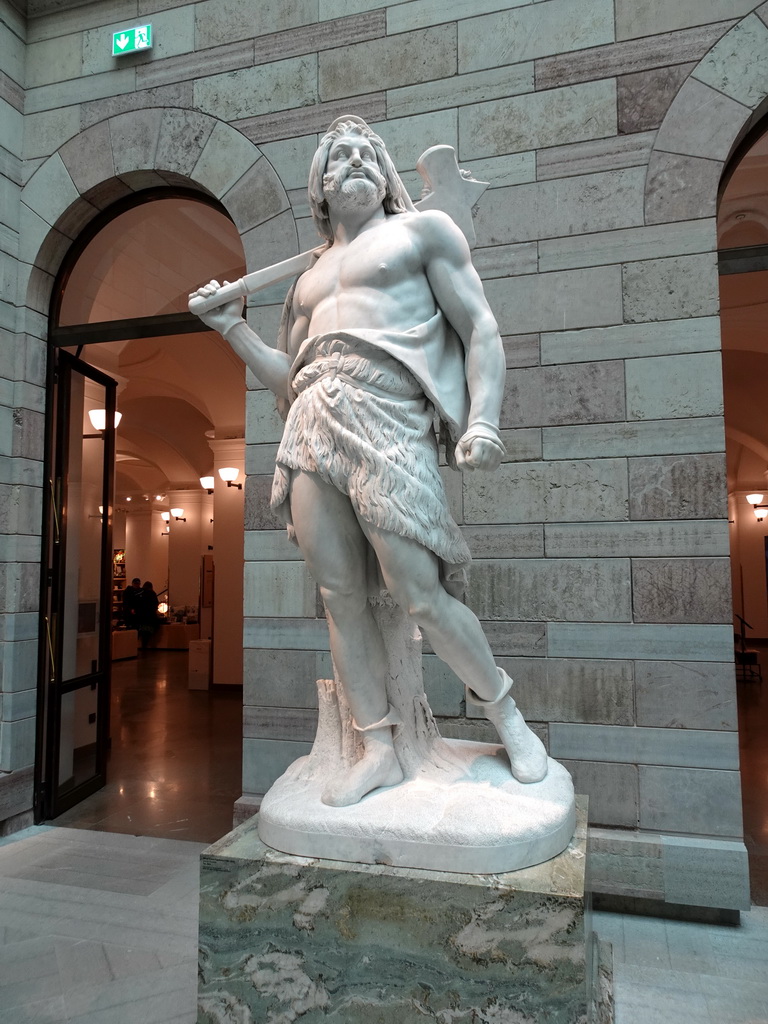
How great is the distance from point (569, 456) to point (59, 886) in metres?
3.35

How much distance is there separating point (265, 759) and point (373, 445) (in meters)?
2.70

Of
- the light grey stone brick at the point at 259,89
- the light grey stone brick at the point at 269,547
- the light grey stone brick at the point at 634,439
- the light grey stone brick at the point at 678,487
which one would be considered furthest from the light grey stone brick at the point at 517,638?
the light grey stone brick at the point at 259,89

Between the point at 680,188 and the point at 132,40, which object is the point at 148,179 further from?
the point at 680,188

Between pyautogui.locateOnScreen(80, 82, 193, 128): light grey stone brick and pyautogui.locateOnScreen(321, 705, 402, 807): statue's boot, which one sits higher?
pyautogui.locateOnScreen(80, 82, 193, 128): light grey stone brick

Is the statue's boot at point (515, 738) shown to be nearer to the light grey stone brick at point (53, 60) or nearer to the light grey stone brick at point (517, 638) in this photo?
the light grey stone brick at point (517, 638)

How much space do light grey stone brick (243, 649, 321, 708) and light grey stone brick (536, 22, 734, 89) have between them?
3379mm

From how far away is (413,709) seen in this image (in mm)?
2525

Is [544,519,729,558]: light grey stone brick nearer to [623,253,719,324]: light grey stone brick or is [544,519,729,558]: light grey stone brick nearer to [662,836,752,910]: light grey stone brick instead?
[623,253,719,324]: light grey stone brick

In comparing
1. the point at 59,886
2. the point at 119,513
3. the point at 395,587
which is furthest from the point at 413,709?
the point at 119,513

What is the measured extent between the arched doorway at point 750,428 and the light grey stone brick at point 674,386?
2.25 ft

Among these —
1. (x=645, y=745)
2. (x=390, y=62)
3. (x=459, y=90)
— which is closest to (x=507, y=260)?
(x=459, y=90)

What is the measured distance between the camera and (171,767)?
6137 mm

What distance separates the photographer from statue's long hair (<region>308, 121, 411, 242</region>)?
97.0 inches

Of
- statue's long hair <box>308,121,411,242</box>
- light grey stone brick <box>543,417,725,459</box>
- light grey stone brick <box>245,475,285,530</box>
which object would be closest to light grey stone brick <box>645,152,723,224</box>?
light grey stone brick <box>543,417,725,459</box>
